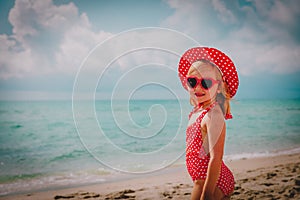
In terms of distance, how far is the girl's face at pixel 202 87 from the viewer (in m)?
1.93

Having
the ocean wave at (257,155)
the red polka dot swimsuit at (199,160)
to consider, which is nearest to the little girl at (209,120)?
the red polka dot swimsuit at (199,160)

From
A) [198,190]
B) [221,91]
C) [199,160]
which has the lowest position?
[198,190]

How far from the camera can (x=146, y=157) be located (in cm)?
851

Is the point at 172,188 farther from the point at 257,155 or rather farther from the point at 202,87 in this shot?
the point at 257,155

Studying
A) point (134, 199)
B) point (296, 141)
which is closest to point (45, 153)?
point (134, 199)

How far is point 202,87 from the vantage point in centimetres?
193

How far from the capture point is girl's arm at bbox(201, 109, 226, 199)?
1.72 meters

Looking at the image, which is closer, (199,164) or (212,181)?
(212,181)

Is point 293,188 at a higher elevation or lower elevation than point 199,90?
lower

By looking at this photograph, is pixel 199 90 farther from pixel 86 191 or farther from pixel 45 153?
pixel 45 153

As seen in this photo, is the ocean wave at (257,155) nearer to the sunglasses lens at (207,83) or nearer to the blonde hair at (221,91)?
the blonde hair at (221,91)

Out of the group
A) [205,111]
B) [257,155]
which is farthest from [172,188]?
[257,155]

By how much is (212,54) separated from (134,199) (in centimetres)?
321

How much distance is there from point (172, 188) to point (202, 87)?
3466 millimetres
